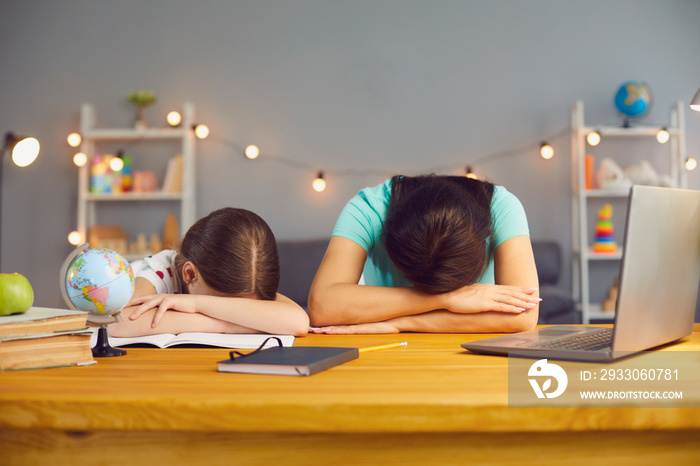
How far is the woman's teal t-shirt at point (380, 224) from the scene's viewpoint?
53.9 inches

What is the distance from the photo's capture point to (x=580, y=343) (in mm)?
868

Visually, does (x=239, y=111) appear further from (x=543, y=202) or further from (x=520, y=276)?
(x=520, y=276)

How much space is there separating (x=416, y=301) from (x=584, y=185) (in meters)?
2.96

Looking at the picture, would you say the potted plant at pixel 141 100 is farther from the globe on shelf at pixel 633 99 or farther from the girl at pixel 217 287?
the globe on shelf at pixel 633 99

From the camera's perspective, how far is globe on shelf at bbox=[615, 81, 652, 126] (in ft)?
12.1

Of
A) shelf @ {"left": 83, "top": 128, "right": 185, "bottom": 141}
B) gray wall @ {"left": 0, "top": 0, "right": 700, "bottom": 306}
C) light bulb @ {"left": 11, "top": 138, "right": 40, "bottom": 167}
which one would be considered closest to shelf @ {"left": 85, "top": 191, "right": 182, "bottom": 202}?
gray wall @ {"left": 0, "top": 0, "right": 700, "bottom": 306}

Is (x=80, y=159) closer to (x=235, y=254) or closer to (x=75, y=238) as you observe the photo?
(x=75, y=238)

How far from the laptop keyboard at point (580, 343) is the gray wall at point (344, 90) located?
10.2ft

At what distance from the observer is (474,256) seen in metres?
1.15

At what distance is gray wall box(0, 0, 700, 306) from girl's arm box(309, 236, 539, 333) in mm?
2740

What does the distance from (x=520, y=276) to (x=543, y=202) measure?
9.38 feet

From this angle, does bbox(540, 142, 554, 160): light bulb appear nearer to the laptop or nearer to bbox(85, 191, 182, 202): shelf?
bbox(85, 191, 182, 202): shelf

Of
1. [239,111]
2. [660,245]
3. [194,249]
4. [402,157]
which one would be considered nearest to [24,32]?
[239,111]

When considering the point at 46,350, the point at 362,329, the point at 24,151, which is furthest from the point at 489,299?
the point at 24,151
